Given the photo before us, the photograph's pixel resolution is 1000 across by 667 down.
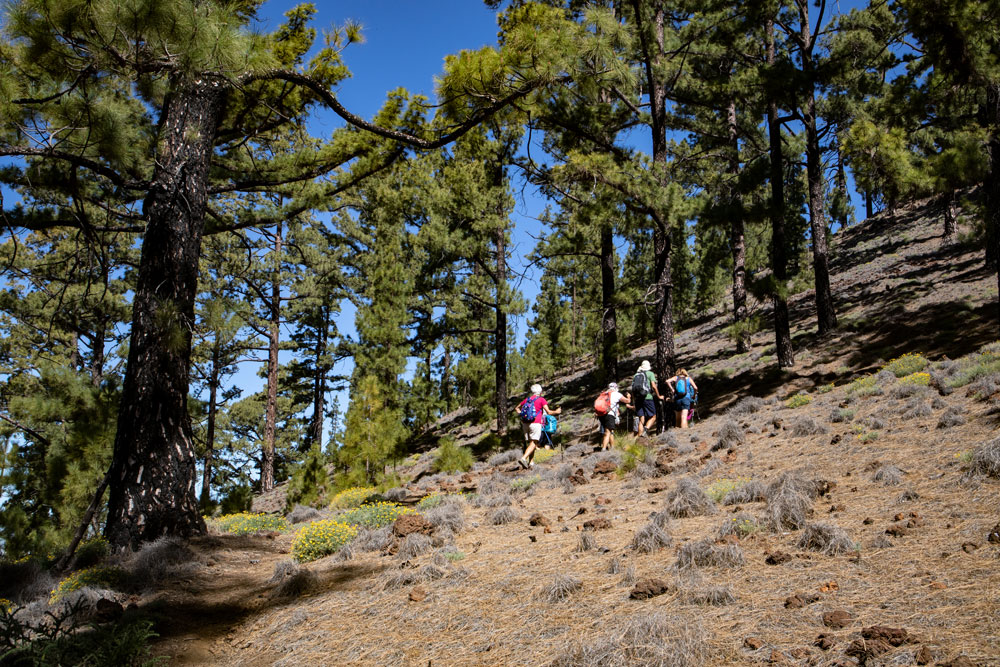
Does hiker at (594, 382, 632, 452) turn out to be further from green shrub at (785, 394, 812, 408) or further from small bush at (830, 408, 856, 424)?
small bush at (830, 408, 856, 424)

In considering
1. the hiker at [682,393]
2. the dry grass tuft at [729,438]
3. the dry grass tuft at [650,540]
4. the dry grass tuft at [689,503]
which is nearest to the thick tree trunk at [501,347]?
the hiker at [682,393]

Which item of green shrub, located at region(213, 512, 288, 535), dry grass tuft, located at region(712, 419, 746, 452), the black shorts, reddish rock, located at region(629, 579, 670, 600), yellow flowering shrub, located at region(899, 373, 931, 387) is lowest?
reddish rock, located at region(629, 579, 670, 600)

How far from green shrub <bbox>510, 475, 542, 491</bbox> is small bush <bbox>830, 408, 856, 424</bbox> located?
448cm

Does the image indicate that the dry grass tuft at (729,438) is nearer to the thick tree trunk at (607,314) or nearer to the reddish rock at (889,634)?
the thick tree trunk at (607,314)

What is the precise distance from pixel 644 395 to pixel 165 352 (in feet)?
28.3

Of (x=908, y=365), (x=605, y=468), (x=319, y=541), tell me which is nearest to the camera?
(x=319, y=541)

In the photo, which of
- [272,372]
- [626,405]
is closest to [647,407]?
[626,405]

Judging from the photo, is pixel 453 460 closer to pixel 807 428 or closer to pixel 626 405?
pixel 626 405

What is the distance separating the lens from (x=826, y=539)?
379cm

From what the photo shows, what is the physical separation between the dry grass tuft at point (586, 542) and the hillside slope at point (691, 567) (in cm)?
3

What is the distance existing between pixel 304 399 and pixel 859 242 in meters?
34.2

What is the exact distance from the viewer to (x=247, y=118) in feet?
24.5

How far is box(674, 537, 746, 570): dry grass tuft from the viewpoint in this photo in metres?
3.83

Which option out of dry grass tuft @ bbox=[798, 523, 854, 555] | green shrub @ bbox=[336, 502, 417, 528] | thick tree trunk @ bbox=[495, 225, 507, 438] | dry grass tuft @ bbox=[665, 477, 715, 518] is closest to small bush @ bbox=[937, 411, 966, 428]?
dry grass tuft @ bbox=[665, 477, 715, 518]
